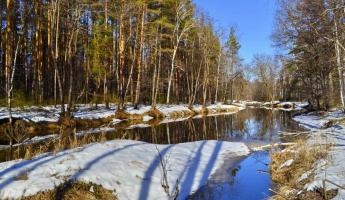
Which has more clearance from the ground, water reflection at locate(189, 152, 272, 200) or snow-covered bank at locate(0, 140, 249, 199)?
snow-covered bank at locate(0, 140, 249, 199)

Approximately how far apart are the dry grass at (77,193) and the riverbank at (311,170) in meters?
3.37

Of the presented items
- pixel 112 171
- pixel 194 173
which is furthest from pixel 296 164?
pixel 112 171

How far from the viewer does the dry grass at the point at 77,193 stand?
18.5ft

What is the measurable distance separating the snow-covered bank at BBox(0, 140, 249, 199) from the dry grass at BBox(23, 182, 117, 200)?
125 mm

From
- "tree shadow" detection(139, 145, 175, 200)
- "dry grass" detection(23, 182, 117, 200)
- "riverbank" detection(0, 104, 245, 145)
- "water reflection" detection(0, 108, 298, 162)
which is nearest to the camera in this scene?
"dry grass" detection(23, 182, 117, 200)

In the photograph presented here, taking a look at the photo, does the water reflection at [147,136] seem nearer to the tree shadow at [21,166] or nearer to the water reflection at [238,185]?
the tree shadow at [21,166]

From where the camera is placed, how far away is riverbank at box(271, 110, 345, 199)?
552 cm

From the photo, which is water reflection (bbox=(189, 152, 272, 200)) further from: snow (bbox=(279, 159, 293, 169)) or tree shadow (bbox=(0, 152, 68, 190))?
tree shadow (bbox=(0, 152, 68, 190))

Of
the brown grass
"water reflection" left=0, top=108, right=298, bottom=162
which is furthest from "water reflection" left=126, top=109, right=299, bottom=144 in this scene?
the brown grass

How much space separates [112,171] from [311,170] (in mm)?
4521

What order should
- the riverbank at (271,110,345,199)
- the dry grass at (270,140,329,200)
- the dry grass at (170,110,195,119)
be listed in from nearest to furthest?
the riverbank at (271,110,345,199) < the dry grass at (270,140,329,200) < the dry grass at (170,110,195,119)

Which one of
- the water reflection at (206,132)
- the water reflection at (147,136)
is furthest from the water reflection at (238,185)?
the water reflection at (206,132)

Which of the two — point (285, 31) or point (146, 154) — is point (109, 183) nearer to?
point (146, 154)

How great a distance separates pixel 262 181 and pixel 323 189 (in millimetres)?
3318
